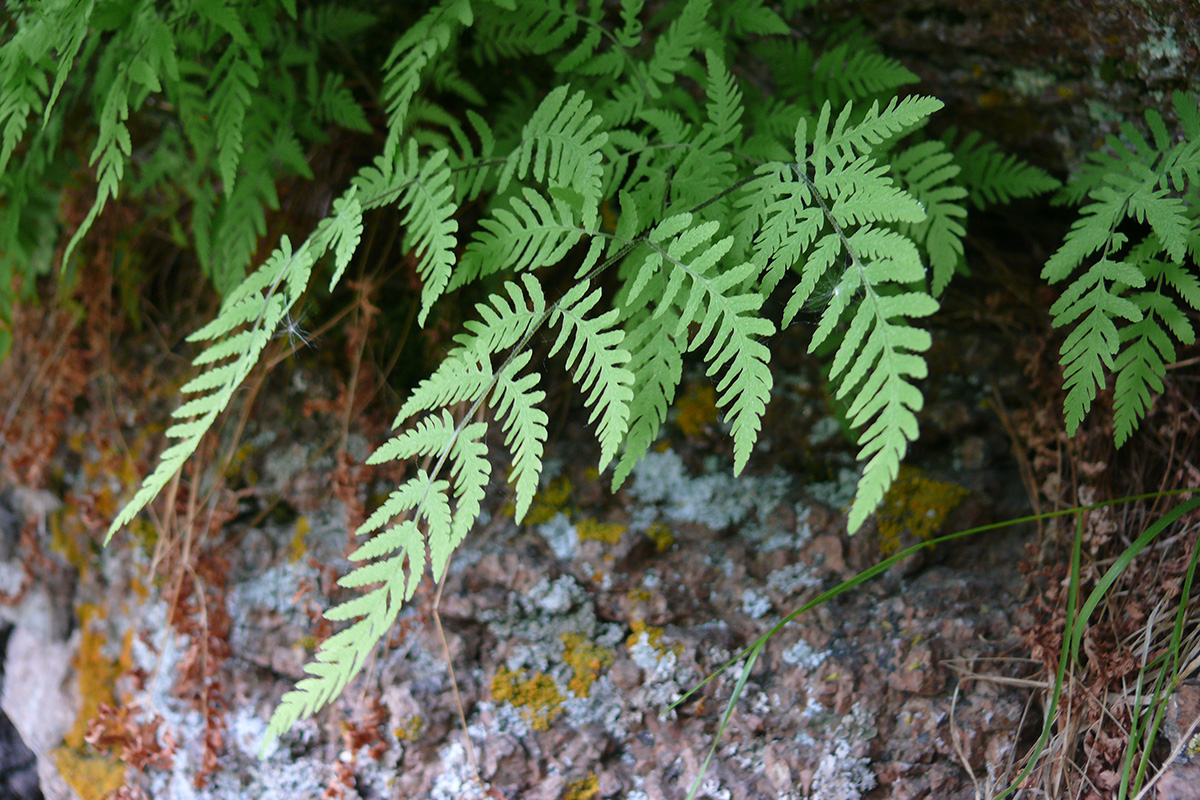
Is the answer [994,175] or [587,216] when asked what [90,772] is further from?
[994,175]

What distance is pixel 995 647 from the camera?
61.7 inches

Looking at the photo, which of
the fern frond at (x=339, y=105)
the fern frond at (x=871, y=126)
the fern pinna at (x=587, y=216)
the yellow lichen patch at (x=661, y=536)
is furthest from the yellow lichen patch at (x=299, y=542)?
the fern frond at (x=871, y=126)

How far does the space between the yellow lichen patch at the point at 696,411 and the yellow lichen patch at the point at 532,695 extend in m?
0.67

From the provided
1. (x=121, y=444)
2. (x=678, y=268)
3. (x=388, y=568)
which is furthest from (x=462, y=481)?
(x=121, y=444)

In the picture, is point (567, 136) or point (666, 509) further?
point (666, 509)

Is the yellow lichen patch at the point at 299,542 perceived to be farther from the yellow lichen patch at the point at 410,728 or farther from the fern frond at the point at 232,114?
the fern frond at the point at 232,114

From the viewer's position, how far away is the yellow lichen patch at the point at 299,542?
6.32 feet

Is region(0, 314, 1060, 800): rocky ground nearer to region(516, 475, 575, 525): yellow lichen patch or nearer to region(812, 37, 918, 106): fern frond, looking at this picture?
region(516, 475, 575, 525): yellow lichen patch

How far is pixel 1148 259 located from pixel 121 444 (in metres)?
2.38

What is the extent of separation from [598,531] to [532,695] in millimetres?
381

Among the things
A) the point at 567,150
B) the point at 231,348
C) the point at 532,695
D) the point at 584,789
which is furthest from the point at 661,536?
the point at 231,348

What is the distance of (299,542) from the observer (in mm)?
1938

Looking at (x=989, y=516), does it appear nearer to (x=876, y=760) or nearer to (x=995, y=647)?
(x=995, y=647)

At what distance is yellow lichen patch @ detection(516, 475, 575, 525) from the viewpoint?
1864mm
